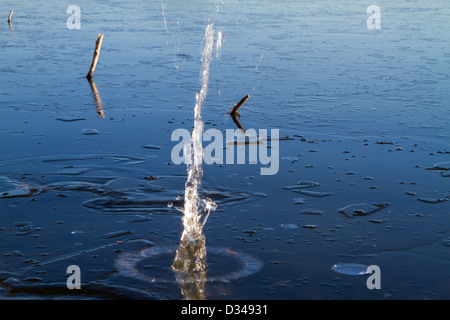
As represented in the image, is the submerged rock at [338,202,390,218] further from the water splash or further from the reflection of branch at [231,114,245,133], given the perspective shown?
the reflection of branch at [231,114,245,133]

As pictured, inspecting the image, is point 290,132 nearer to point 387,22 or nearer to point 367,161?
point 367,161

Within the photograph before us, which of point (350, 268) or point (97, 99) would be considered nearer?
point (350, 268)

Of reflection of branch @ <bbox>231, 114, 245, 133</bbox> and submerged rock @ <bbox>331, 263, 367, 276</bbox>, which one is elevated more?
reflection of branch @ <bbox>231, 114, 245, 133</bbox>

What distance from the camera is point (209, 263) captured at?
6957 mm

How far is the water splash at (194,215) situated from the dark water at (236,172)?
0.15 m

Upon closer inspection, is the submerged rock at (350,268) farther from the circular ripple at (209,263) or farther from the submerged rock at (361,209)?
the submerged rock at (361,209)

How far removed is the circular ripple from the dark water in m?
0.02

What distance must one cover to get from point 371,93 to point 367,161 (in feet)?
A: 17.9

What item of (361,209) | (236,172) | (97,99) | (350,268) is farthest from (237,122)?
(350,268)

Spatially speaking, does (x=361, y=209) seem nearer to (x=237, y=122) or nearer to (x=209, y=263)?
(x=209, y=263)

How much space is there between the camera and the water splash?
273 inches

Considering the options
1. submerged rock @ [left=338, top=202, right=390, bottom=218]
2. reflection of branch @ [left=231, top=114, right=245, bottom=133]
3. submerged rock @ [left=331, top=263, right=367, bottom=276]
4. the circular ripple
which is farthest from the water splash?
submerged rock @ [left=338, top=202, right=390, bottom=218]

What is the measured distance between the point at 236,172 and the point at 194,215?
1.94m
